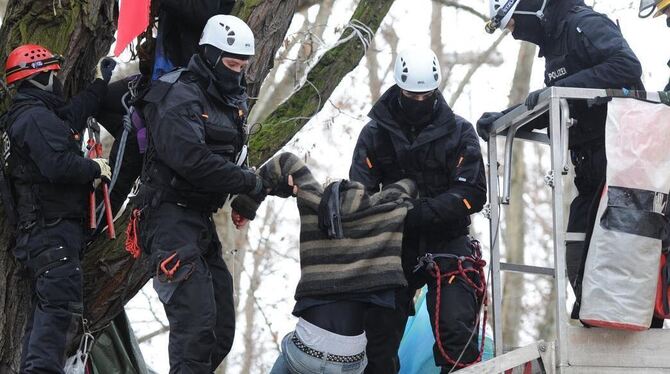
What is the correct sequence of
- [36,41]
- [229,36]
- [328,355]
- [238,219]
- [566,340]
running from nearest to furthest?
1. [566,340]
2. [328,355]
3. [229,36]
4. [238,219]
5. [36,41]

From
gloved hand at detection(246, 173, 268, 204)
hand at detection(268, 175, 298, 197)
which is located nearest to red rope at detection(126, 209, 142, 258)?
gloved hand at detection(246, 173, 268, 204)

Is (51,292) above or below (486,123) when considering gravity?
below

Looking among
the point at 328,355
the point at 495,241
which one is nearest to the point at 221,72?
the point at 328,355

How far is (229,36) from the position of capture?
6.54 m

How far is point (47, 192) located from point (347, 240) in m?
1.79

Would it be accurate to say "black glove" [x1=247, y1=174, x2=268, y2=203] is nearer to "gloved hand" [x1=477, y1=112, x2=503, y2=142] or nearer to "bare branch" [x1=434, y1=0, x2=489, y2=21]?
"gloved hand" [x1=477, y1=112, x2=503, y2=142]

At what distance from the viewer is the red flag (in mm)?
6707

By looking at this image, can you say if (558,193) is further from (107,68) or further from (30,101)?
(30,101)

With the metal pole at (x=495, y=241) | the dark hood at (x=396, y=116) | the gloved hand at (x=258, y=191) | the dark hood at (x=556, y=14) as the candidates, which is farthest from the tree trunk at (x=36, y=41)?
the dark hood at (x=556, y=14)

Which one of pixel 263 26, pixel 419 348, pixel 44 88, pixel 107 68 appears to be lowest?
pixel 419 348

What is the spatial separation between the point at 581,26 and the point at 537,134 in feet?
2.70

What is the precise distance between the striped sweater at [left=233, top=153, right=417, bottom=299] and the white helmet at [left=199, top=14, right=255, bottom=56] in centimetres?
66

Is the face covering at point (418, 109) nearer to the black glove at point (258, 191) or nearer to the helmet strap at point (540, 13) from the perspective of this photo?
the helmet strap at point (540, 13)

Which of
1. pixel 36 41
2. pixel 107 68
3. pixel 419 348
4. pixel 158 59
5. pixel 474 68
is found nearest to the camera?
pixel 158 59
